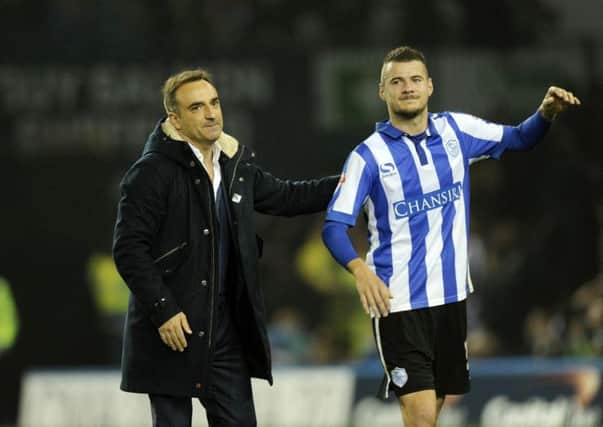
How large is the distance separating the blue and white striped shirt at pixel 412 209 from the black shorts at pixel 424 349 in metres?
0.05

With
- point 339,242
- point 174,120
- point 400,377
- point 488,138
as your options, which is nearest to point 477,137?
point 488,138

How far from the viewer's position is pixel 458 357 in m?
6.21

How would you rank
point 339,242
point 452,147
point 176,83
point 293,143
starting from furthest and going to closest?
point 293,143 < point 452,147 < point 176,83 < point 339,242

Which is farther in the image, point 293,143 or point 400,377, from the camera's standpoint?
point 293,143

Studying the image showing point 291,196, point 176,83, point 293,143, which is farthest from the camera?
point 293,143

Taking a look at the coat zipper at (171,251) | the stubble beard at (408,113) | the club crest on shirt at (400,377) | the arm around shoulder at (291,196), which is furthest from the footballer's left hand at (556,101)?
the coat zipper at (171,251)

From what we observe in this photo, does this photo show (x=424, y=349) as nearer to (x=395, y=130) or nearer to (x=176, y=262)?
(x=395, y=130)

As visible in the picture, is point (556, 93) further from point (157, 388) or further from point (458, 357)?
point (157, 388)

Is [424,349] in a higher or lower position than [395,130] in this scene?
lower

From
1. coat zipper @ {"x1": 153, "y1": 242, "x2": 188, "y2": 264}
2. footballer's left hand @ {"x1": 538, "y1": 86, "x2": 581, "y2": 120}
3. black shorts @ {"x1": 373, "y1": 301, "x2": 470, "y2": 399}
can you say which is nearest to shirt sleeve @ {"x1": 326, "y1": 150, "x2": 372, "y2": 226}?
black shorts @ {"x1": 373, "y1": 301, "x2": 470, "y2": 399}

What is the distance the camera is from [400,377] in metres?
6.12

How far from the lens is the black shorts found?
6117mm

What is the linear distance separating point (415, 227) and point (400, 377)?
582 mm

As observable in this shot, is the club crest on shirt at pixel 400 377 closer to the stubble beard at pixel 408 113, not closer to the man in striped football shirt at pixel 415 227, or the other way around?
the man in striped football shirt at pixel 415 227
